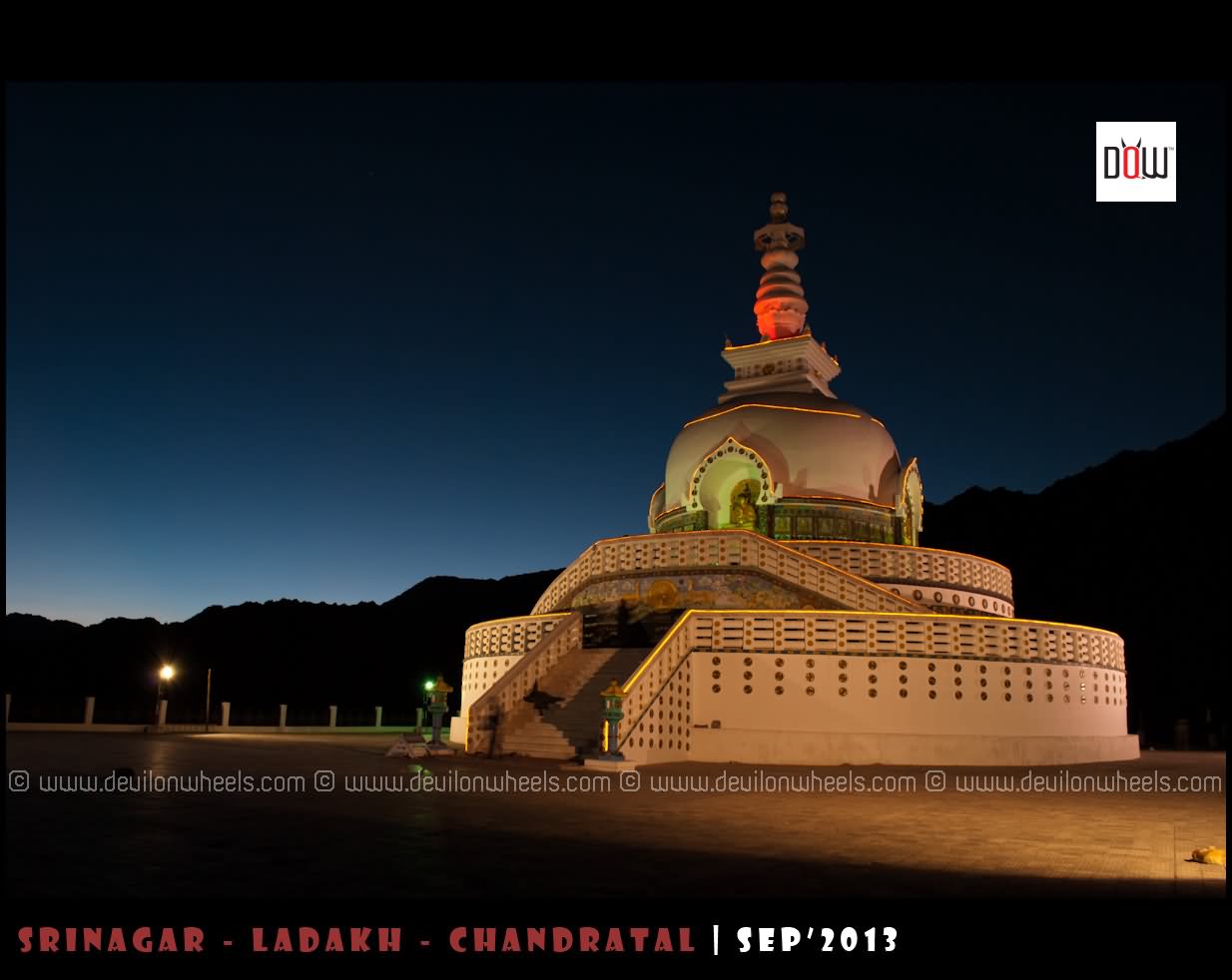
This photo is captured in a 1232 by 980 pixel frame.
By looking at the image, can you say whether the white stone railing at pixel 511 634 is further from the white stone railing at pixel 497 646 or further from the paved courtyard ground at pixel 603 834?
the paved courtyard ground at pixel 603 834

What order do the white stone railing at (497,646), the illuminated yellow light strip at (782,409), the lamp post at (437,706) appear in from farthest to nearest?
1. the illuminated yellow light strip at (782,409)
2. the white stone railing at (497,646)
3. the lamp post at (437,706)

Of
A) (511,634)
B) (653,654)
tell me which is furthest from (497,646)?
(653,654)

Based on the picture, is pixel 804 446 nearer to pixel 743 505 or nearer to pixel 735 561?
pixel 743 505

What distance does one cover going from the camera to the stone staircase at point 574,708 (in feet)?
70.7

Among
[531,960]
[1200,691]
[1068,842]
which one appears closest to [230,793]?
[531,960]

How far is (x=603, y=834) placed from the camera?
10.8 metres

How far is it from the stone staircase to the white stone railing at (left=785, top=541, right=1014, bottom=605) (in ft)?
24.9

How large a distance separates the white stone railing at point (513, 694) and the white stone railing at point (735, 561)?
3.01 metres

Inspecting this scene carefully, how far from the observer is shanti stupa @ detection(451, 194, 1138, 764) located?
72.3 ft

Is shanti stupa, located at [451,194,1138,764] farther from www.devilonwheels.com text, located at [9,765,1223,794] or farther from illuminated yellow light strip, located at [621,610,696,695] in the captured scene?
www.devilonwheels.com text, located at [9,765,1223,794]

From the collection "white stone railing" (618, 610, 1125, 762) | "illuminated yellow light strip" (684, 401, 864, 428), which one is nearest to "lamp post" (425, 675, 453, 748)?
"white stone railing" (618, 610, 1125, 762)

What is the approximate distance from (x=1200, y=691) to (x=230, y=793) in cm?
6513

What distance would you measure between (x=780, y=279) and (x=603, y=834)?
34.0m

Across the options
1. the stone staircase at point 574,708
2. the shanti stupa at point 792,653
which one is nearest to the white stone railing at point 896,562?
the shanti stupa at point 792,653
